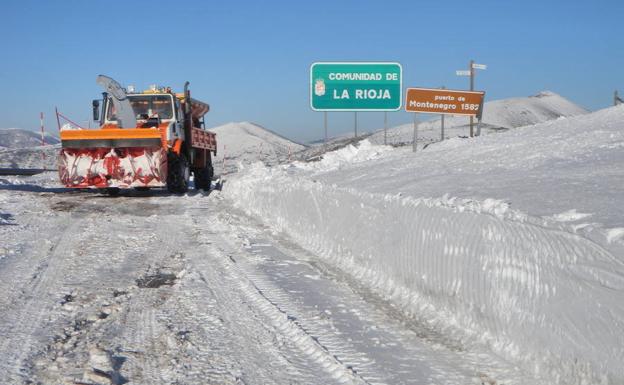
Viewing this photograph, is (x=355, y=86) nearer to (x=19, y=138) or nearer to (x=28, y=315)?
(x=28, y=315)

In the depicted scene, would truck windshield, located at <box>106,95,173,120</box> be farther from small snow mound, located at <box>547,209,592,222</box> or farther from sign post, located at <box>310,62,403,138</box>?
small snow mound, located at <box>547,209,592,222</box>

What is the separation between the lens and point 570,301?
309 cm

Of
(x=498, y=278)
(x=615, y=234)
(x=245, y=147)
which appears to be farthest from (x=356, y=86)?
(x=245, y=147)

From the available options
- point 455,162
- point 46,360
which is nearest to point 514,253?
point 46,360

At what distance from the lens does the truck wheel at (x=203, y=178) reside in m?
18.2

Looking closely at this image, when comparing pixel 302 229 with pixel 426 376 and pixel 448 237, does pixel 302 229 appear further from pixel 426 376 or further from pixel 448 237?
pixel 426 376

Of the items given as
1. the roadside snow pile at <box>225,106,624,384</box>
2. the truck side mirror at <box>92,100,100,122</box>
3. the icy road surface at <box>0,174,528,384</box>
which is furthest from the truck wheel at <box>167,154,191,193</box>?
the roadside snow pile at <box>225,106,624,384</box>

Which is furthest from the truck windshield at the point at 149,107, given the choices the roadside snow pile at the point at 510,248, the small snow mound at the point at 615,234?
the small snow mound at the point at 615,234

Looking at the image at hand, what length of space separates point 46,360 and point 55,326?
0.71 meters

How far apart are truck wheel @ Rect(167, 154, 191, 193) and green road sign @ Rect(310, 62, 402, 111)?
13.3ft

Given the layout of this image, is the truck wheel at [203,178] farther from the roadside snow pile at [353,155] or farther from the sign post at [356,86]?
the sign post at [356,86]

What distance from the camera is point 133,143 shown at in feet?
46.0

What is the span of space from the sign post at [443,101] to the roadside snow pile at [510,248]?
6560mm

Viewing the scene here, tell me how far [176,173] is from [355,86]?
5511 millimetres
